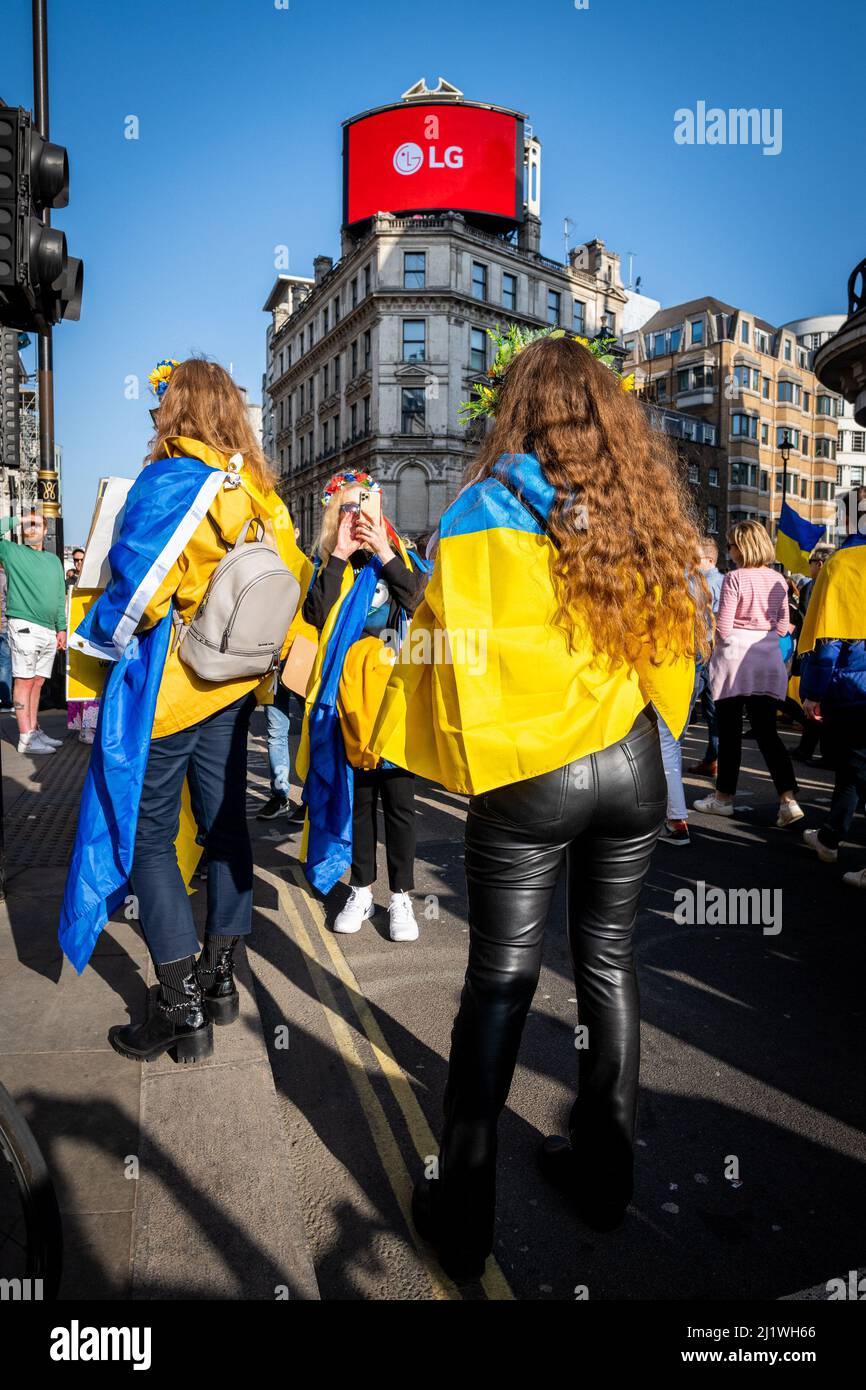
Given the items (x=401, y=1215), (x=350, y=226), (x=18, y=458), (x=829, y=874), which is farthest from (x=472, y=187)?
(x=401, y=1215)

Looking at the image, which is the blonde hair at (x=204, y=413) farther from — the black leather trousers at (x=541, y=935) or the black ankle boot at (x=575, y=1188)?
the black ankle boot at (x=575, y=1188)

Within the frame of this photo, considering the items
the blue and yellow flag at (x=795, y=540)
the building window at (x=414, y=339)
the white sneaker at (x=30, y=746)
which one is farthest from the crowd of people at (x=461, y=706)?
the building window at (x=414, y=339)

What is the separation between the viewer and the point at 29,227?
3.49 metres

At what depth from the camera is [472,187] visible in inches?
1809

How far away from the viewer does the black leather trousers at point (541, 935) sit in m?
2.08

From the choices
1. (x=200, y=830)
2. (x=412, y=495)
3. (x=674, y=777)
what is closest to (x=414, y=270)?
(x=412, y=495)

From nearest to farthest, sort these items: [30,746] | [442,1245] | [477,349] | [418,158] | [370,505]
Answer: [442,1245], [370,505], [30,746], [477,349], [418,158]

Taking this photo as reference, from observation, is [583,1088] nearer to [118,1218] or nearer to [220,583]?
[118,1218]

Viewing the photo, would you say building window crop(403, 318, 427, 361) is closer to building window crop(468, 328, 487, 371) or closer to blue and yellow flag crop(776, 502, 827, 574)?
building window crop(468, 328, 487, 371)

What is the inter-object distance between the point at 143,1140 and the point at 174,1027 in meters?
0.49

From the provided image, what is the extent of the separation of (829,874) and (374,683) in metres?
3.29

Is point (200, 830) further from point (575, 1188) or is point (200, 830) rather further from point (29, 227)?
point (29, 227)

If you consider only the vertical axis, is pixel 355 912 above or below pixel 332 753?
below

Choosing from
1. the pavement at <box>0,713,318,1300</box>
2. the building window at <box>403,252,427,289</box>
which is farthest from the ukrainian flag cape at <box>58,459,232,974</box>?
the building window at <box>403,252,427,289</box>
